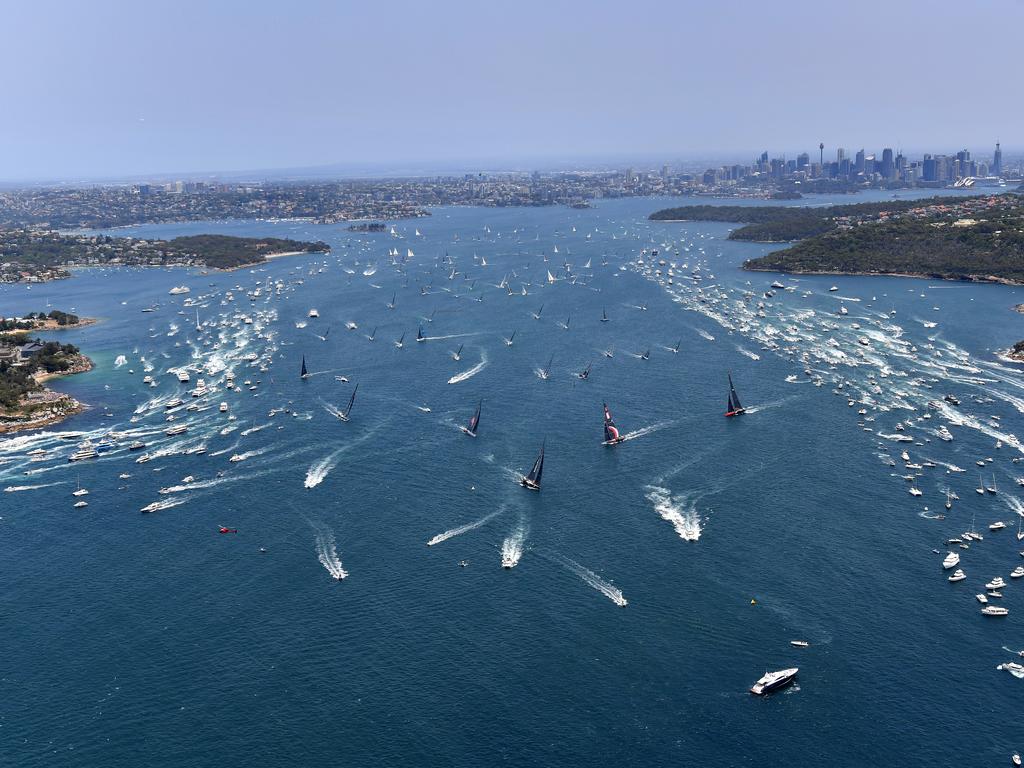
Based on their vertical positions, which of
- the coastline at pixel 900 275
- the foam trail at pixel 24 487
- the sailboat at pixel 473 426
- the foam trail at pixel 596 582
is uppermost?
the coastline at pixel 900 275

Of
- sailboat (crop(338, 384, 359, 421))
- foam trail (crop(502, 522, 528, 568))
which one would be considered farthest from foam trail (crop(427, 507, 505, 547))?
sailboat (crop(338, 384, 359, 421))

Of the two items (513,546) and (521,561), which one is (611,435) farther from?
(521,561)

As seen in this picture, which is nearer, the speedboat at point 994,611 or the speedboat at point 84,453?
the speedboat at point 994,611

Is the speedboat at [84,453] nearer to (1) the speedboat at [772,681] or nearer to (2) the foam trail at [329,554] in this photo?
(2) the foam trail at [329,554]

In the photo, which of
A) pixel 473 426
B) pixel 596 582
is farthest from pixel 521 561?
pixel 473 426

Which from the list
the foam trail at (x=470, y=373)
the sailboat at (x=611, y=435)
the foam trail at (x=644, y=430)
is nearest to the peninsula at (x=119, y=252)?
the foam trail at (x=470, y=373)

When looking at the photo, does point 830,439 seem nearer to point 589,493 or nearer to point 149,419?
point 589,493

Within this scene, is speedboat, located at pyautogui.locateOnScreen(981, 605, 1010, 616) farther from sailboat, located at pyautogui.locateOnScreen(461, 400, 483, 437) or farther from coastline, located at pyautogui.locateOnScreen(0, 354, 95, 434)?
coastline, located at pyautogui.locateOnScreen(0, 354, 95, 434)
